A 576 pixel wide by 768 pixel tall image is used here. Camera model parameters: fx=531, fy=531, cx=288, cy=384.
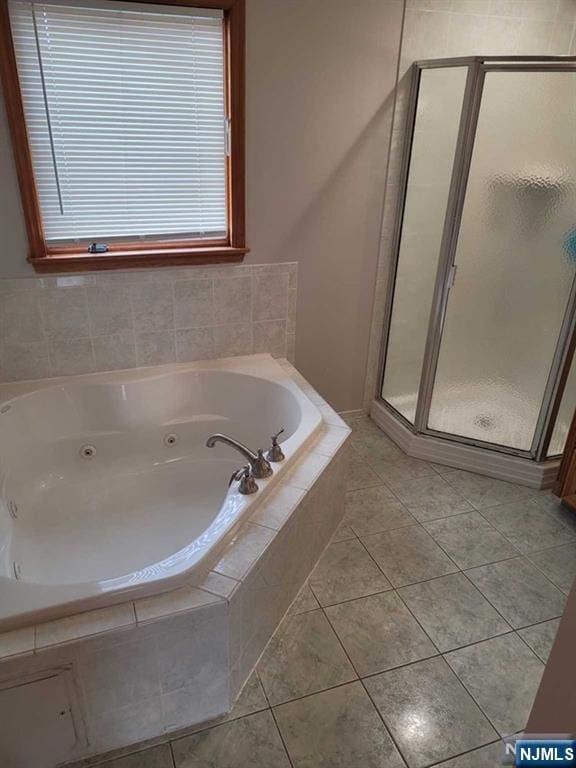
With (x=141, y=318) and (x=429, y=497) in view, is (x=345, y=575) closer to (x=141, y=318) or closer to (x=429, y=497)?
(x=429, y=497)

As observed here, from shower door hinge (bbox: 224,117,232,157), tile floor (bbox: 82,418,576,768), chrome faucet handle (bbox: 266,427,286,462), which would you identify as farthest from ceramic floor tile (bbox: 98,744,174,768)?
shower door hinge (bbox: 224,117,232,157)

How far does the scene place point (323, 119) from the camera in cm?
256

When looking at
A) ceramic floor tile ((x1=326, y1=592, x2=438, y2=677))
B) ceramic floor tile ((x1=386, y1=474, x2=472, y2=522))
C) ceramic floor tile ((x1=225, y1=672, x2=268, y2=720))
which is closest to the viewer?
ceramic floor tile ((x1=225, y1=672, x2=268, y2=720))

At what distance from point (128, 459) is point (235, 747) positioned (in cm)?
139

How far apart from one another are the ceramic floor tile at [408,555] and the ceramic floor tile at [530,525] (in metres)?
0.36

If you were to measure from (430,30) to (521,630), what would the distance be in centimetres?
268

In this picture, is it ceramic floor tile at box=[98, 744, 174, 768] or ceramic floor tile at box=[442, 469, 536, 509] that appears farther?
ceramic floor tile at box=[442, 469, 536, 509]

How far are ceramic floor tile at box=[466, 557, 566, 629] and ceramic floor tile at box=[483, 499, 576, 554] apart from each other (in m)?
0.13

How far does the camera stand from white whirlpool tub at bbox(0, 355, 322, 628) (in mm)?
2002

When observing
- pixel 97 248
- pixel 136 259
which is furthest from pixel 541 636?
pixel 97 248

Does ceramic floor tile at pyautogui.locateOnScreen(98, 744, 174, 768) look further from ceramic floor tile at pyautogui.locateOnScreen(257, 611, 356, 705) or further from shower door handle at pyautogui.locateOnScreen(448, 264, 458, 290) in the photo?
shower door handle at pyautogui.locateOnScreen(448, 264, 458, 290)

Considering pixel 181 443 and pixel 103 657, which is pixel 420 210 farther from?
pixel 103 657

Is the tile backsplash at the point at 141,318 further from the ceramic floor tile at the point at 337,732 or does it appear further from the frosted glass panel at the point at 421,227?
the ceramic floor tile at the point at 337,732

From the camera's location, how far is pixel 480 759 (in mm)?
1503
